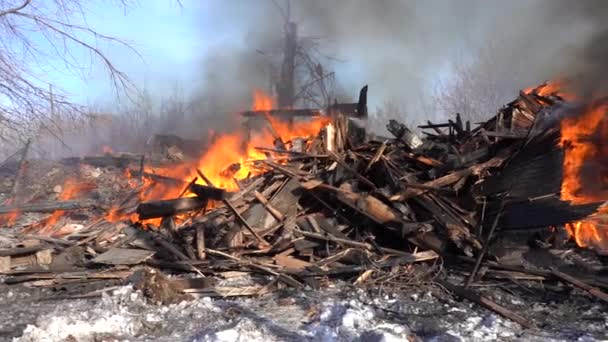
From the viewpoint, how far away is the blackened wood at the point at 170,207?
23.7ft

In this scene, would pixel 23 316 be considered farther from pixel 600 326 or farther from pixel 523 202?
pixel 523 202

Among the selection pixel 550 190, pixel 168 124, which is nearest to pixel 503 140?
pixel 550 190

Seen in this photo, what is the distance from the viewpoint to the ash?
408cm

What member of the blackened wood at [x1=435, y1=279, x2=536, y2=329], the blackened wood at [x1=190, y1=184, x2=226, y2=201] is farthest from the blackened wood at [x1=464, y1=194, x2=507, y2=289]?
the blackened wood at [x1=190, y1=184, x2=226, y2=201]

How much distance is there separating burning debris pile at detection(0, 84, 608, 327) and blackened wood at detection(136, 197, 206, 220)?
17mm

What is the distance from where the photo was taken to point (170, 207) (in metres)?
7.22

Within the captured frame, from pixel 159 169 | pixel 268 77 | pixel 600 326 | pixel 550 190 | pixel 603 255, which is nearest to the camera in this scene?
pixel 600 326

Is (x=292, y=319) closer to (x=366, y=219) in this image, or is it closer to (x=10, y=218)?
(x=366, y=219)

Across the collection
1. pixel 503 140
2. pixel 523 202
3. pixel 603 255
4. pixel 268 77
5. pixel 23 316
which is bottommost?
pixel 23 316

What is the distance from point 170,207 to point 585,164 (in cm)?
625

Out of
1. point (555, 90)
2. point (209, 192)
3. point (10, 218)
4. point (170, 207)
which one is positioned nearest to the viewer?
point (209, 192)

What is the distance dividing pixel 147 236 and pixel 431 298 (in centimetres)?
424

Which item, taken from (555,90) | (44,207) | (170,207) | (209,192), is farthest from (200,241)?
(555,90)

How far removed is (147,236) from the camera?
699 cm
